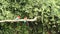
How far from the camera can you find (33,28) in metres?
4.61

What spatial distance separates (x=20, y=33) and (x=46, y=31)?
57cm

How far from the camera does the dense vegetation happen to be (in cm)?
442

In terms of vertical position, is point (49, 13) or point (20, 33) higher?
point (49, 13)

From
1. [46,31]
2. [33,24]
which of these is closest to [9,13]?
[33,24]

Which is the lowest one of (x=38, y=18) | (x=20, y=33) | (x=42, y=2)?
(x=20, y=33)

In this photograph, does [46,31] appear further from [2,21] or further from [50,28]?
[2,21]

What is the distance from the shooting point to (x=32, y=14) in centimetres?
447

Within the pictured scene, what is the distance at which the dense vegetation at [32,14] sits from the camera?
4422 mm

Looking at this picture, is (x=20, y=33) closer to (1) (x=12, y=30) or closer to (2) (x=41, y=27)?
(1) (x=12, y=30)

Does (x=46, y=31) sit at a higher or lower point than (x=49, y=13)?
lower

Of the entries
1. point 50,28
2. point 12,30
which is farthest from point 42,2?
point 12,30

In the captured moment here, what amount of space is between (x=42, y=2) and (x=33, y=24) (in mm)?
521

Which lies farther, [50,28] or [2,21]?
[50,28]

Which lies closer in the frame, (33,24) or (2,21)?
(2,21)
